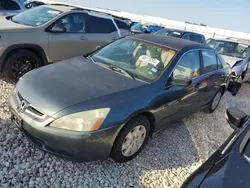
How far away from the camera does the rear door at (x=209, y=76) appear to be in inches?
169

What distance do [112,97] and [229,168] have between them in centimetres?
142

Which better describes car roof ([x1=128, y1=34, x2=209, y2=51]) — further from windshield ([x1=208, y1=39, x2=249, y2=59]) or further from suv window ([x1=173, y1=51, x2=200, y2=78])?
windshield ([x1=208, y1=39, x2=249, y2=59])

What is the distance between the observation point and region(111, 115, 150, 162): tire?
278cm

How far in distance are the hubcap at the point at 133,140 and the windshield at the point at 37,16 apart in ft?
11.1

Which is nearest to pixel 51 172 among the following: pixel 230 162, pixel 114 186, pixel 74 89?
pixel 114 186

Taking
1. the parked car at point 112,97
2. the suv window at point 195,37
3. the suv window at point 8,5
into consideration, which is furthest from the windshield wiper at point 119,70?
the suv window at point 195,37

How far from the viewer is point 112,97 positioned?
2721mm

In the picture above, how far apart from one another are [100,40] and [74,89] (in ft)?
11.2

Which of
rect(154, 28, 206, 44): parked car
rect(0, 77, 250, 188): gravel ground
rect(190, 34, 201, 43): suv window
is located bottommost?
rect(190, 34, 201, 43): suv window

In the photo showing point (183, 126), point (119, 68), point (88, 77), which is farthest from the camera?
point (183, 126)

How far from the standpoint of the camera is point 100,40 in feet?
19.6

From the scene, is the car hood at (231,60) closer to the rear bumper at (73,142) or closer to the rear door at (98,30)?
the rear door at (98,30)

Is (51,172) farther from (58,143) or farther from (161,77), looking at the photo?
(161,77)

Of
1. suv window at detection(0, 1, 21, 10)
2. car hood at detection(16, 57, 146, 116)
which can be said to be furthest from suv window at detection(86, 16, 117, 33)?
suv window at detection(0, 1, 21, 10)
